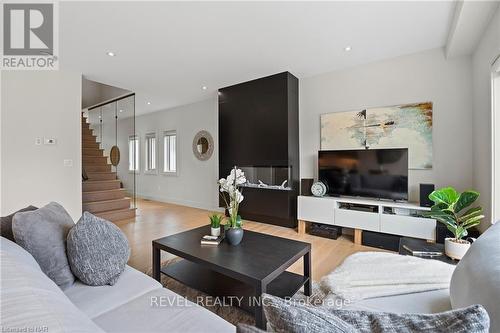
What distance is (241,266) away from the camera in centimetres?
146

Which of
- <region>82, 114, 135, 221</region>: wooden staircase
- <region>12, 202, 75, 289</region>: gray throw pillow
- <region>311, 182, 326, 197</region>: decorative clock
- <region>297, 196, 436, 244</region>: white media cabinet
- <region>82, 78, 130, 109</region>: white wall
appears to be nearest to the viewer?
<region>12, 202, 75, 289</region>: gray throw pillow

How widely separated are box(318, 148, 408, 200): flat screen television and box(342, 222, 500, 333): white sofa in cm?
189

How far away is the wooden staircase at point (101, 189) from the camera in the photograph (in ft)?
14.1

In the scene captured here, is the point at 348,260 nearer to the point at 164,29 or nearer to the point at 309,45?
the point at 309,45

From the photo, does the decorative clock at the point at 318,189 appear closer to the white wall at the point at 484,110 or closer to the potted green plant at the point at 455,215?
the potted green plant at the point at 455,215

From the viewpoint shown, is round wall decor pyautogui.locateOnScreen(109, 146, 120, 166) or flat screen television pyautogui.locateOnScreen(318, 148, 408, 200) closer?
flat screen television pyautogui.locateOnScreen(318, 148, 408, 200)

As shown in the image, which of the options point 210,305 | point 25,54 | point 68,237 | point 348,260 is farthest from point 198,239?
point 25,54

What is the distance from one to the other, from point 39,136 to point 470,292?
462 centimetres

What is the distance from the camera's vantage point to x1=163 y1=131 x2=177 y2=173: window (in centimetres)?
627

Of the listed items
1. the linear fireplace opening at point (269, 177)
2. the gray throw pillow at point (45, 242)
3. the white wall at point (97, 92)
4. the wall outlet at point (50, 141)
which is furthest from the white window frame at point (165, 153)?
the gray throw pillow at point (45, 242)

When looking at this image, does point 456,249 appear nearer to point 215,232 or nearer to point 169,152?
point 215,232

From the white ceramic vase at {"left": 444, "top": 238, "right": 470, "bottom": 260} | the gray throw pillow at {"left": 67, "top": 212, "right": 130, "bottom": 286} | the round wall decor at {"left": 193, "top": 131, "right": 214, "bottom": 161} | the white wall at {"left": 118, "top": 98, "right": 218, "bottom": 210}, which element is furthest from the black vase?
the round wall decor at {"left": 193, "top": 131, "right": 214, "bottom": 161}

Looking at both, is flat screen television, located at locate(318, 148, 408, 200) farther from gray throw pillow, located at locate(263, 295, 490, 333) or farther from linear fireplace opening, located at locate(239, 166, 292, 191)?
gray throw pillow, located at locate(263, 295, 490, 333)

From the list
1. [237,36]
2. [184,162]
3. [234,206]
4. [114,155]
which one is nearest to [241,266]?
[234,206]
